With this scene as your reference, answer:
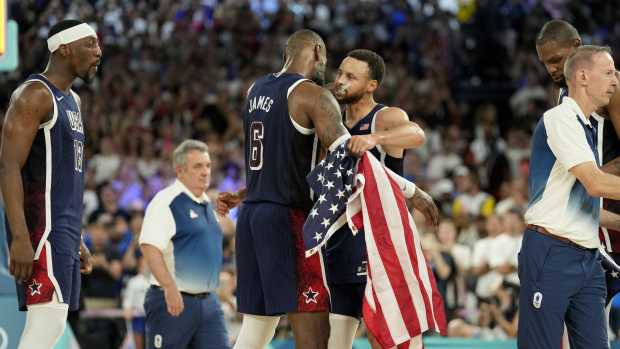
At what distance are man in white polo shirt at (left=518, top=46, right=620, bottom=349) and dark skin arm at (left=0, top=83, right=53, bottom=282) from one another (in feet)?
9.77

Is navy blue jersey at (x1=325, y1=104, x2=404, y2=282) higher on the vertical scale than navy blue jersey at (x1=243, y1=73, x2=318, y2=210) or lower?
lower

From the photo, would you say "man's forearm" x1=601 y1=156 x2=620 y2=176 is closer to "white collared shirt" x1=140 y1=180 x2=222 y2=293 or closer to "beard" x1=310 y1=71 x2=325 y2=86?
"beard" x1=310 y1=71 x2=325 y2=86

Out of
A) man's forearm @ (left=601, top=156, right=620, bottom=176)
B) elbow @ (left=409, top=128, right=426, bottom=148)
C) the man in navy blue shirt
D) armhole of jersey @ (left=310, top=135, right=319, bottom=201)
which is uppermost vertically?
elbow @ (left=409, top=128, right=426, bottom=148)

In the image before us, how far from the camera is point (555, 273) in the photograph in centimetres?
658

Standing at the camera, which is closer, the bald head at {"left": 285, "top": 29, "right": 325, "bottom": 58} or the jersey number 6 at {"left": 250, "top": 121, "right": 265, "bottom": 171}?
the jersey number 6 at {"left": 250, "top": 121, "right": 265, "bottom": 171}

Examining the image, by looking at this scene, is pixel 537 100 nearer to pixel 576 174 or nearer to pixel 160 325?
pixel 160 325

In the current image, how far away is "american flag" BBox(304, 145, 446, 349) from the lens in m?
6.82

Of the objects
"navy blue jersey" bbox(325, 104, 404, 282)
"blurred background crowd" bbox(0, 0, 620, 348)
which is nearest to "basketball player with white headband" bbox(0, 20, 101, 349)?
"navy blue jersey" bbox(325, 104, 404, 282)

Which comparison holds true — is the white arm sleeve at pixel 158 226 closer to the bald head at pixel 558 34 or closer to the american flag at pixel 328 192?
the american flag at pixel 328 192

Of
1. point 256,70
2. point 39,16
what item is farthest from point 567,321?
point 256,70

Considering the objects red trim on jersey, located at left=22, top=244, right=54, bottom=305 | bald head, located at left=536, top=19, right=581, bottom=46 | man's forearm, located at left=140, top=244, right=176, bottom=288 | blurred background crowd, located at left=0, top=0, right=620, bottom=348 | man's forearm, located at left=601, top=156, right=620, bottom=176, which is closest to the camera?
red trim on jersey, located at left=22, top=244, right=54, bottom=305

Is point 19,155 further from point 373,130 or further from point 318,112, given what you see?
point 373,130

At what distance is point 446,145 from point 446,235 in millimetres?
4718

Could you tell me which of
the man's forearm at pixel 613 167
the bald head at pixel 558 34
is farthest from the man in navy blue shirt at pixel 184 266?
the man's forearm at pixel 613 167
